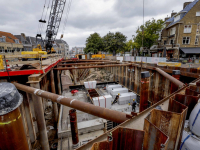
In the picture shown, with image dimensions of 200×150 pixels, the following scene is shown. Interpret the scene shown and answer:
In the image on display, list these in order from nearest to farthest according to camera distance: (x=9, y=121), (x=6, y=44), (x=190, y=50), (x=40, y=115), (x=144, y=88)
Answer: (x=9, y=121) → (x=144, y=88) → (x=40, y=115) → (x=190, y=50) → (x=6, y=44)

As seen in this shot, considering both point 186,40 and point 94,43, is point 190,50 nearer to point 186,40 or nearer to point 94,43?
point 186,40

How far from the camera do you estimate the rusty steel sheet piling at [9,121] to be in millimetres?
2547

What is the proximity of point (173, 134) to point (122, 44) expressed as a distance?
47570mm

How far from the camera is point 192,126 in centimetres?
232

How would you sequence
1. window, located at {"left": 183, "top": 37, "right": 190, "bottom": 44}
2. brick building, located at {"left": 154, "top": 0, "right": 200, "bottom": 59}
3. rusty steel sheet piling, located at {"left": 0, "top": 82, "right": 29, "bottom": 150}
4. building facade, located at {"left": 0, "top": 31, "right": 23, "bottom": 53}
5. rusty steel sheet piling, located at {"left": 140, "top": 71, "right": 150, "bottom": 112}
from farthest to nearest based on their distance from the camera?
building facade, located at {"left": 0, "top": 31, "right": 23, "bottom": 53} → window, located at {"left": 183, "top": 37, "right": 190, "bottom": 44} → brick building, located at {"left": 154, "top": 0, "right": 200, "bottom": 59} → rusty steel sheet piling, located at {"left": 140, "top": 71, "right": 150, "bottom": 112} → rusty steel sheet piling, located at {"left": 0, "top": 82, "right": 29, "bottom": 150}

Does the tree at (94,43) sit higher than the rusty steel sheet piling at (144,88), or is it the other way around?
the tree at (94,43)

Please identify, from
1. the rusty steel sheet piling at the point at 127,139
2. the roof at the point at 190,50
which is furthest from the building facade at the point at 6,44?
the roof at the point at 190,50

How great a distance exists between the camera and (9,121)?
105 inches

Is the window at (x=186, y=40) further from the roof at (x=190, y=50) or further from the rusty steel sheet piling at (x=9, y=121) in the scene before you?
the rusty steel sheet piling at (x=9, y=121)

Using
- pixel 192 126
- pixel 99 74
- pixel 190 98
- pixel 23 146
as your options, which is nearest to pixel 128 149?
pixel 192 126

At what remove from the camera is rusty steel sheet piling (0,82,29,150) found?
2.55m

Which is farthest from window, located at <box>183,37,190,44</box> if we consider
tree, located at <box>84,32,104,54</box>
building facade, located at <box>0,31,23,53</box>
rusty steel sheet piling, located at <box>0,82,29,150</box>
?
building facade, located at <box>0,31,23,53</box>

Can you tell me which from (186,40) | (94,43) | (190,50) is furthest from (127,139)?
(94,43)

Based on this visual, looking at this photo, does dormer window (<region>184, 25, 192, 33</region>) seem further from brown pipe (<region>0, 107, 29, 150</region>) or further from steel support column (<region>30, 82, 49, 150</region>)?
brown pipe (<region>0, 107, 29, 150</region>)
